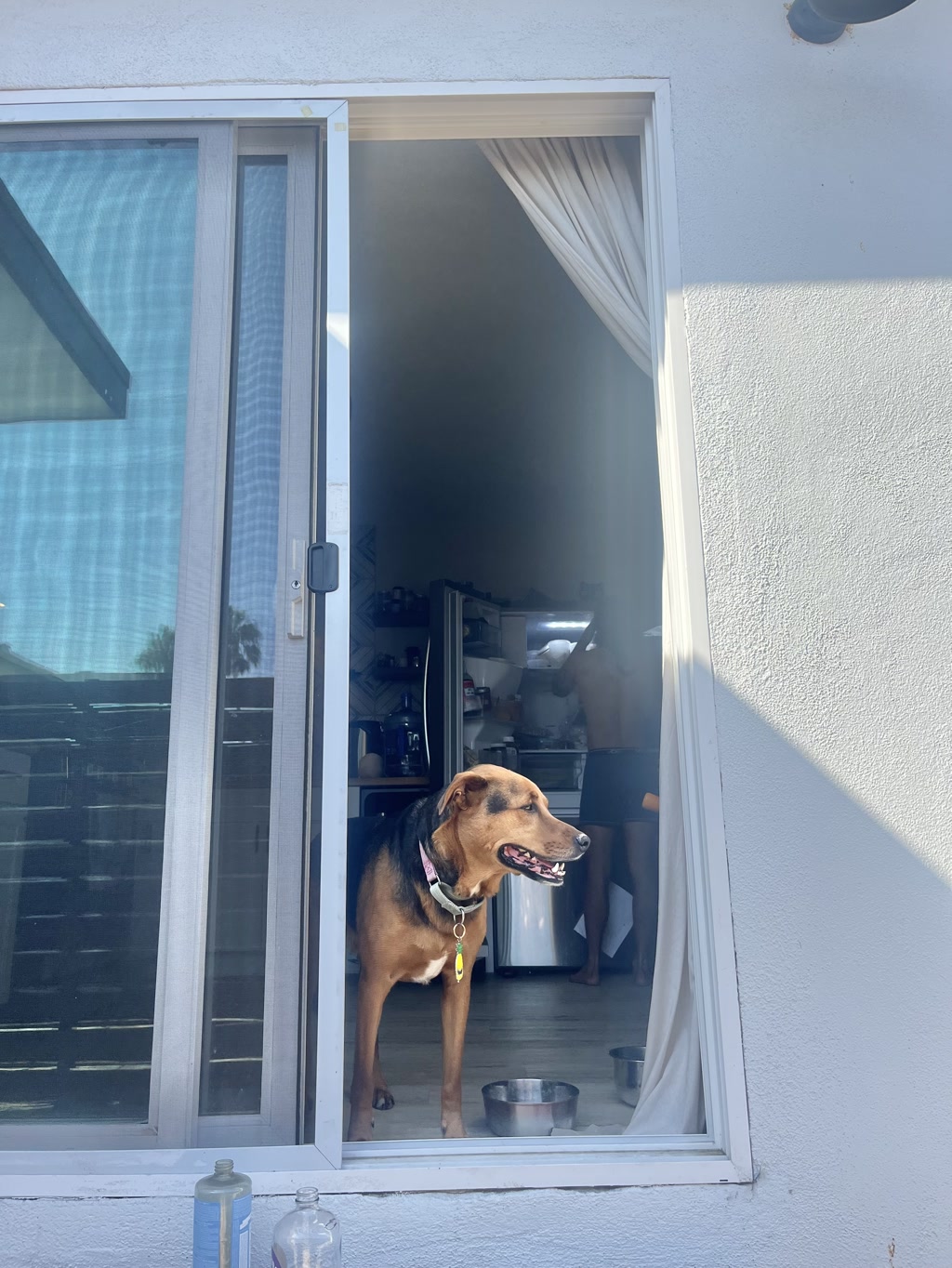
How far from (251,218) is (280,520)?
2.55 ft

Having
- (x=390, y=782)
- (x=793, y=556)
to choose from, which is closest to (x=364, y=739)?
(x=390, y=782)

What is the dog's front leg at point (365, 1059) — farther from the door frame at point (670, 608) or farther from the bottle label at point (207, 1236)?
the bottle label at point (207, 1236)

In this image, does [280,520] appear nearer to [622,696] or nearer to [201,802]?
[201,802]

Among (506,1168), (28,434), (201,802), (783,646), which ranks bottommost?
(506,1168)

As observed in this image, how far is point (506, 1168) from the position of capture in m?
1.91

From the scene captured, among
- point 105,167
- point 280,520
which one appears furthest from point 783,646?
point 105,167

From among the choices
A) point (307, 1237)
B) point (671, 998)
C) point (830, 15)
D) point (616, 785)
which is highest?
point (830, 15)

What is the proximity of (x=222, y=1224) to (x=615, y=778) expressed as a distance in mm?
3297

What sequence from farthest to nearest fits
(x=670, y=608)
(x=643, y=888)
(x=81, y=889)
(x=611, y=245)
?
(x=643, y=888)
(x=611, y=245)
(x=670, y=608)
(x=81, y=889)

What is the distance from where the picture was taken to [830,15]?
230 cm

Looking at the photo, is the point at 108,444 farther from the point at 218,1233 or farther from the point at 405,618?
the point at 405,618

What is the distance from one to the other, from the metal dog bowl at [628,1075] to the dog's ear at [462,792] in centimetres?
91

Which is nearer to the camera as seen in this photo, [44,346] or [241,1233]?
[241,1233]

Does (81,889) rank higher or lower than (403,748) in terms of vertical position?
lower
